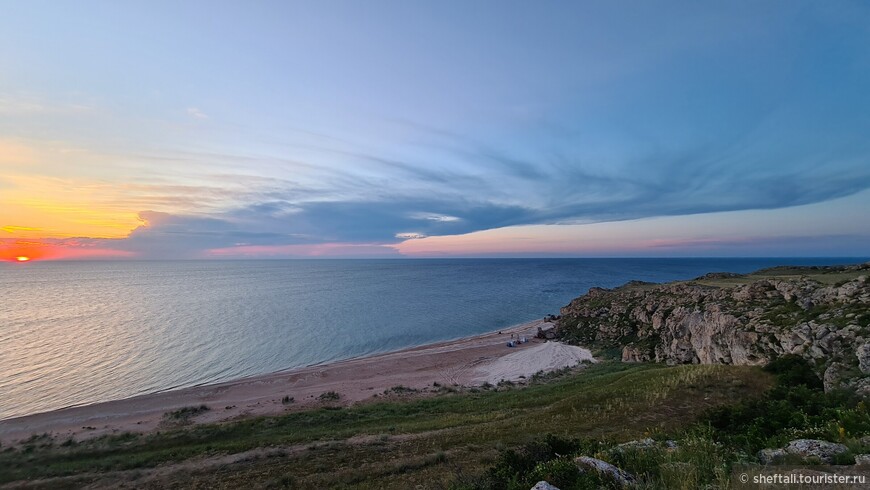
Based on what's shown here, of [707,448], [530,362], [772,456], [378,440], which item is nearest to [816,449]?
[772,456]

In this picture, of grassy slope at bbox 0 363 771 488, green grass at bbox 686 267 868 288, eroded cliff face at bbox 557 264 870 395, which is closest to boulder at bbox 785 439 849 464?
grassy slope at bbox 0 363 771 488

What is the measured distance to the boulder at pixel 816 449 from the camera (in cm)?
738

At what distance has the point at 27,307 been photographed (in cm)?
8231

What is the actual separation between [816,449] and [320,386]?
3587 cm

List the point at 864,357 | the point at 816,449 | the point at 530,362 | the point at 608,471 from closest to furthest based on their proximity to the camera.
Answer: the point at 608,471
the point at 816,449
the point at 864,357
the point at 530,362

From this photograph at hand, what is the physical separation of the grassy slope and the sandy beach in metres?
4.72

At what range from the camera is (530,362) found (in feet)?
137

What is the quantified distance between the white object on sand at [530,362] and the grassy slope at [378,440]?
13.3 metres

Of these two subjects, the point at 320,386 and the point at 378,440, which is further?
the point at 320,386

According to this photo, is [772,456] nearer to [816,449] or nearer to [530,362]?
[816,449]

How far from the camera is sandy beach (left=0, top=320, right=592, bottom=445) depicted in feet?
90.2

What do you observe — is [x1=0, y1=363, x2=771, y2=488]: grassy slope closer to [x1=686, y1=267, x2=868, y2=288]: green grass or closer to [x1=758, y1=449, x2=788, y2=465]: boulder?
[x1=758, y1=449, x2=788, y2=465]: boulder

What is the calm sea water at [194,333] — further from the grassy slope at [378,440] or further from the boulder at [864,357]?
the boulder at [864,357]

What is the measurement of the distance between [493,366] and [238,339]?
3863 centimetres
